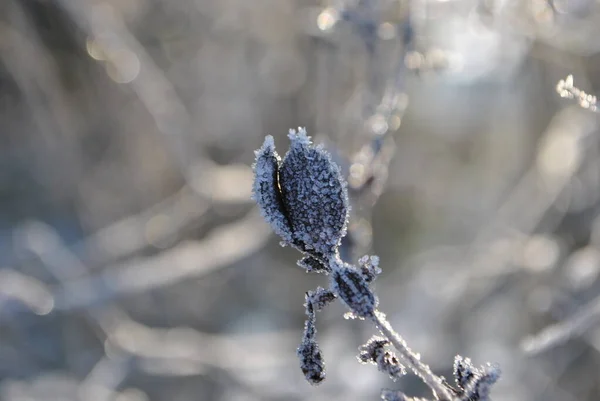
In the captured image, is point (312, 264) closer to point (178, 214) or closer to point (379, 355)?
point (379, 355)

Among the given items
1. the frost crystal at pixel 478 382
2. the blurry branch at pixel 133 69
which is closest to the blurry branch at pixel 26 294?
the blurry branch at pixel 133 69

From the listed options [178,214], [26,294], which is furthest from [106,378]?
[178,214]

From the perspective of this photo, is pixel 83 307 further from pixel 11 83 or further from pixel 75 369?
pixel 11 83

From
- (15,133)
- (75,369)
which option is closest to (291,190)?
(75,369)

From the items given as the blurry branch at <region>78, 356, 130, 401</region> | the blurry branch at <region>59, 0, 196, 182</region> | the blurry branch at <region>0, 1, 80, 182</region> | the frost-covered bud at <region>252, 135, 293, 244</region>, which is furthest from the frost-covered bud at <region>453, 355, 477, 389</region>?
the blurry branch at <region>0, 1, 80, 182</region>

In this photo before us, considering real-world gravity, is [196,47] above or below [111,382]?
above

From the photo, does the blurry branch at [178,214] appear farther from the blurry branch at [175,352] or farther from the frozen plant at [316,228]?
the frozen plant at [316,228]
